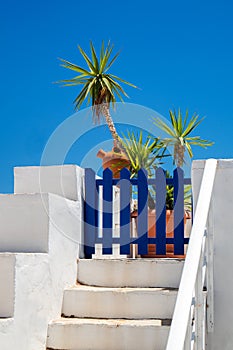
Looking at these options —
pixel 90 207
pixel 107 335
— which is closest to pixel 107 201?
pixel 90 207

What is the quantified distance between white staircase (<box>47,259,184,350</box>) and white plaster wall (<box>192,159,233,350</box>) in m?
0.41

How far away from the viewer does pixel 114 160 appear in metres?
10.3

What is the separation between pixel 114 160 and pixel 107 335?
18.9 ft

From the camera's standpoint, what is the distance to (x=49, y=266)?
4.95m

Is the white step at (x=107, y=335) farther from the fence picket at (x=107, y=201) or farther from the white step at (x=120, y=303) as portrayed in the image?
the fence picket at (x=107, y=201)

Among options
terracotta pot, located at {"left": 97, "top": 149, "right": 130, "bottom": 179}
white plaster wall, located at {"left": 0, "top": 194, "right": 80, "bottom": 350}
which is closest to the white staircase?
white plaster wall, located at {"left": 0, "top": 194, "right": 80, "bottom": 350}

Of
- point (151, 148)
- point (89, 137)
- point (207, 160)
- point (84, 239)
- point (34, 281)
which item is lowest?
point (34, 281)

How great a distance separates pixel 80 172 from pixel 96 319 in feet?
→ 5.58

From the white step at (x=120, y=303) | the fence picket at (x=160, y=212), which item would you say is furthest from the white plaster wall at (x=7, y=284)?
the fence picket at (x=160, y=212)

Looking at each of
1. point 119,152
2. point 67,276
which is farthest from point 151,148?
point 67,276

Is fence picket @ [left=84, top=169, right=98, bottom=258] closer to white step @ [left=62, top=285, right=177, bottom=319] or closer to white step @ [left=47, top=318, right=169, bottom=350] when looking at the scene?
white step @ [left=62, top=285, right=177, bottom=319]

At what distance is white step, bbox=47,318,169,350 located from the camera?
4723 mm

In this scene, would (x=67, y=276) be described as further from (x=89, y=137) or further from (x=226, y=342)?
(x=89, y=137)

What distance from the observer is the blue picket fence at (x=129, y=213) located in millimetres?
6195
